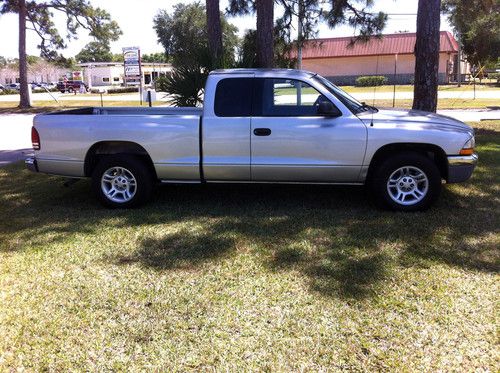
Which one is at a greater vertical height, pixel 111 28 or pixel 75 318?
→ pixel 111 28

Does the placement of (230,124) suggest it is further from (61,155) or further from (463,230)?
(463,230)

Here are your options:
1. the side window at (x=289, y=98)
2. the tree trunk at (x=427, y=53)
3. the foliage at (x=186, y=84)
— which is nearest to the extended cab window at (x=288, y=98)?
the side window at (x=289, y=98)

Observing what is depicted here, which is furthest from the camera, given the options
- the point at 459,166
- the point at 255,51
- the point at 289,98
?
the point at 255,51

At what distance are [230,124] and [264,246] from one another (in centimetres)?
178

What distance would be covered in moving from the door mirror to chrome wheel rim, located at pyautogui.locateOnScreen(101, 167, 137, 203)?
2.59 m

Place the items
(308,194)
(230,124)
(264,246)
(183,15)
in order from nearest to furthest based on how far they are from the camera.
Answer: (264,246)
(230,124)
(308,194)
(183,15)

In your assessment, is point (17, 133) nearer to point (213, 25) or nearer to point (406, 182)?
point (213, 25)

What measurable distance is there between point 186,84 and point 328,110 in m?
4.64

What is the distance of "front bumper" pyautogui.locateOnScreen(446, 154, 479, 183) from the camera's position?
19.4 ft

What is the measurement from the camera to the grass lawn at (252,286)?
3334 mm

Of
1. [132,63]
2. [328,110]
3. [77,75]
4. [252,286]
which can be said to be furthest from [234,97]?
[77,75]

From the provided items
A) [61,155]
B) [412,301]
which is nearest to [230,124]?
[61,155]

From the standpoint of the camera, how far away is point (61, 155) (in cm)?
653

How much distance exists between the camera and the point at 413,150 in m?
6.09
